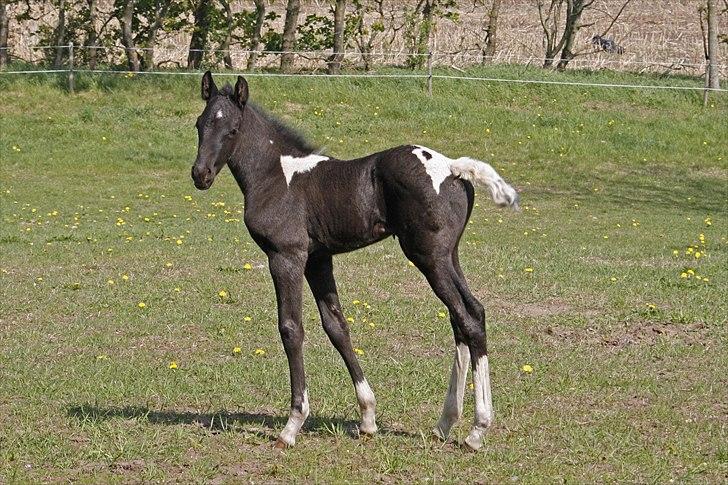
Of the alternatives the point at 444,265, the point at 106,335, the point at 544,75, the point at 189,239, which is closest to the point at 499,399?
the point at 444,265

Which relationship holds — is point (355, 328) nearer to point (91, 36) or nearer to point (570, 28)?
point (91, 36)

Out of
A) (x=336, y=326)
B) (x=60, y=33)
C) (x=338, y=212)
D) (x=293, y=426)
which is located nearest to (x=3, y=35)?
(x=60, y=33)

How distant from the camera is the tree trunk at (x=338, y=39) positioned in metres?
29.8

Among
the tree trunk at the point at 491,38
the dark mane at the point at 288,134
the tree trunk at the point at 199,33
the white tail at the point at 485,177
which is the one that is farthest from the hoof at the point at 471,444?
the tree trunk at the point at 491,38

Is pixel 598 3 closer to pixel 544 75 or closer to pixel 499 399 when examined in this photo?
pixel 544 75

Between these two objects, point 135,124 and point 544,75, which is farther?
point 544,75

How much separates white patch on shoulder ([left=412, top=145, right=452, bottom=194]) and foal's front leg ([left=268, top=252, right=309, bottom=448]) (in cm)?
98


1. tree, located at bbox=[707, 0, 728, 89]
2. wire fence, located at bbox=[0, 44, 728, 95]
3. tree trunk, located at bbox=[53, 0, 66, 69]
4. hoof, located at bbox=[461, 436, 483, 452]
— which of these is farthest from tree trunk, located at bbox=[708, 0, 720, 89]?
hoof, located at bbox=[461, 436, 483, 452]

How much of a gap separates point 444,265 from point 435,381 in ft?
7.63

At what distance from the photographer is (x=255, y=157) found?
7.06m

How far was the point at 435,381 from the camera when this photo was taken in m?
8.57

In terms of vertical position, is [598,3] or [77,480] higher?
[598,3]

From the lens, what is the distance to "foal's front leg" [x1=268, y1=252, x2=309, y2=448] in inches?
266

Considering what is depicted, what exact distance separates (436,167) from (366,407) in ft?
5.58
